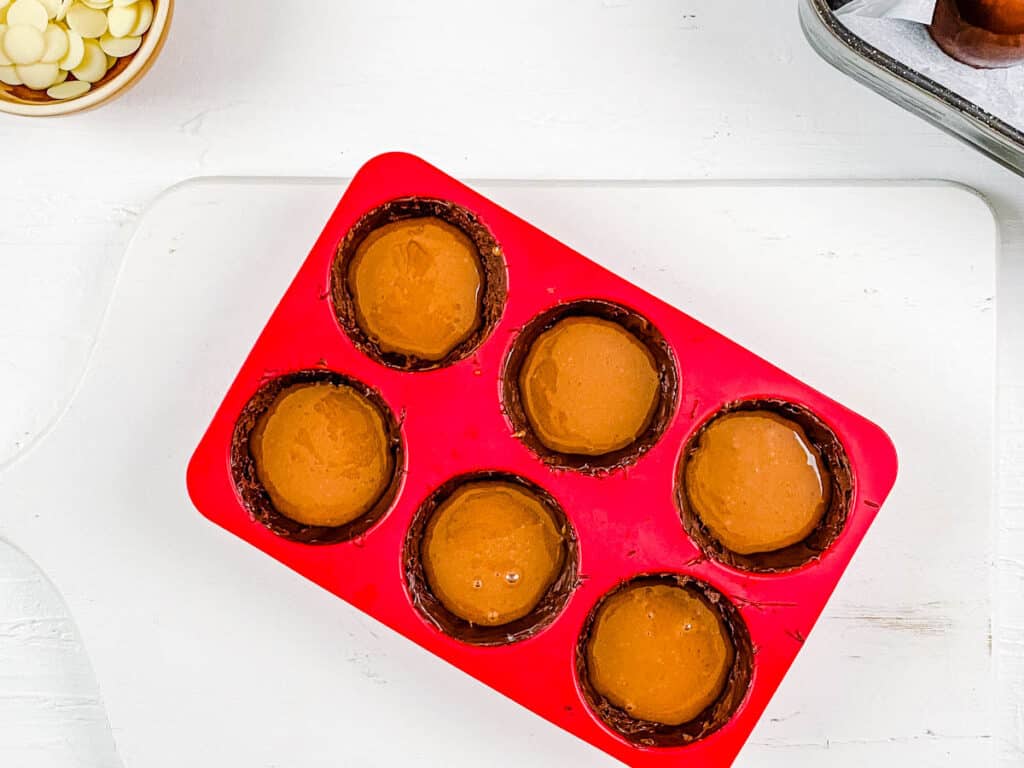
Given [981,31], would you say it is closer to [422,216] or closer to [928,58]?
→ [928,58]

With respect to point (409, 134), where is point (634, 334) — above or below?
below

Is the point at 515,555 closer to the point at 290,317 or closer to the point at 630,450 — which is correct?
the point at 630,450

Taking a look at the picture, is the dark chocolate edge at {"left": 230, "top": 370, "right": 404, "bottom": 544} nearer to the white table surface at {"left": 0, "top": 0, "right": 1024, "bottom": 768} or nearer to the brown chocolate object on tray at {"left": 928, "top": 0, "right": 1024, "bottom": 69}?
the white table surface at {"left": 0, "top": 0, "right": 1024, "bottom": 768}

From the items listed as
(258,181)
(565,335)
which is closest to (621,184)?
(565,335)

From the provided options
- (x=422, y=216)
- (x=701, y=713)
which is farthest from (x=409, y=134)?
(x=701, y=713)

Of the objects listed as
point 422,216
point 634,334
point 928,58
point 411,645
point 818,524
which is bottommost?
point 411,645

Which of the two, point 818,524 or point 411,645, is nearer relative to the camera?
point 818,524

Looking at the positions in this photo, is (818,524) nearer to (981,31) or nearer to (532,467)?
(532,467)
